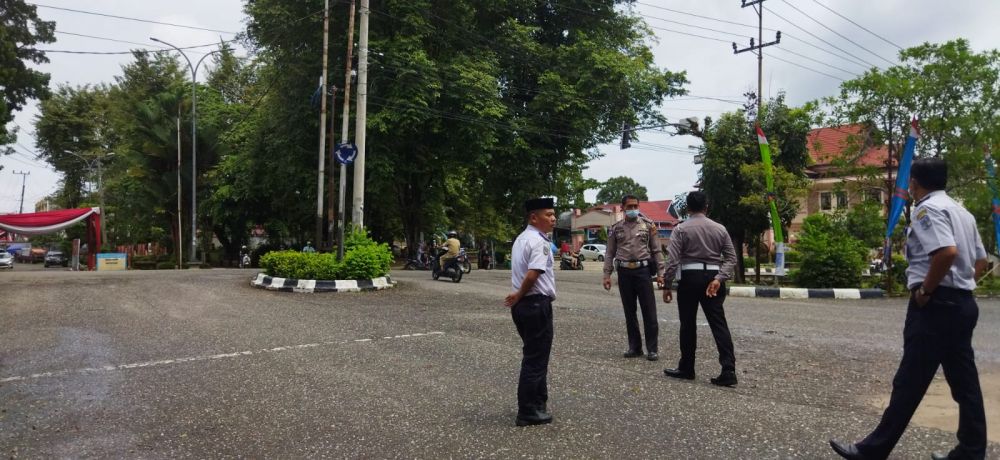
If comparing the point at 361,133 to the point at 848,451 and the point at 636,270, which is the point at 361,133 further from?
the point at 848,451

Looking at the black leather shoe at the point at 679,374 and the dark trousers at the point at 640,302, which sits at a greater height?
the dark trousers at the point at 640,302

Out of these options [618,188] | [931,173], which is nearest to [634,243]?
[931,173]

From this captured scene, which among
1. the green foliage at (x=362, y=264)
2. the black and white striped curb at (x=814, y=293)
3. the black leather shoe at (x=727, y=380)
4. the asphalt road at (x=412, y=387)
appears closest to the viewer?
the asphalt road at (x=412, y=387)

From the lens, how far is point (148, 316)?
9.90m

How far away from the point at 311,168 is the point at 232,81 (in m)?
22.3

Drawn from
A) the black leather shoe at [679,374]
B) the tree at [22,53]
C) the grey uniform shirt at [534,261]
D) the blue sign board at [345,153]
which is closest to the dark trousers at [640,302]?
the black leather shoe at [679,374]

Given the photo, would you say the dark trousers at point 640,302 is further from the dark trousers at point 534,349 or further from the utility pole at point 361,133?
the utility pole at point 361,133

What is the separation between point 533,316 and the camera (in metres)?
4.26

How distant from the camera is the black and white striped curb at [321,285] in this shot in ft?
45.6

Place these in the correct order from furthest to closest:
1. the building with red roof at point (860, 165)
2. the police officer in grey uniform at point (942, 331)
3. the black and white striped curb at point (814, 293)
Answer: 1. the building with red roof at point (860, 165)
2. the black and white striped curb at point (814, 293)
3. the police officer in grey uniform at point (942, 331)

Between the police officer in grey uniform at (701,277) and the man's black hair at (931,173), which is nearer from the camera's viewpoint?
the man's black hair at (931,173)

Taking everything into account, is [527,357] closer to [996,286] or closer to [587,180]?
[996,286]

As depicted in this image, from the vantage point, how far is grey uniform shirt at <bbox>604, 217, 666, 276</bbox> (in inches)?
259

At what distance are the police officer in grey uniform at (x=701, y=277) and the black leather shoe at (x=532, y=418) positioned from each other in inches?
68.7
